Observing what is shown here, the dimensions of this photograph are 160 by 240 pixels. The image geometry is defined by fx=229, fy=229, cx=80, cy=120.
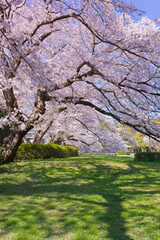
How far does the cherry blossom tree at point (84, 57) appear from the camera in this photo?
7.98 metres

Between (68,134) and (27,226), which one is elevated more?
(68,134)

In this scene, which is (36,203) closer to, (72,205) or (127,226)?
(72,205)

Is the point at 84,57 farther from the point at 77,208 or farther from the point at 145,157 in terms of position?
the point at 145,157

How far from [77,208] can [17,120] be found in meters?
7.89

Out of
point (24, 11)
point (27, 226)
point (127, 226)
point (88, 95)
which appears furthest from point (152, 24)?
point (27, 226)

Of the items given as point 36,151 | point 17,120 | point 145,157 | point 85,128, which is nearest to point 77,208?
point 17,120

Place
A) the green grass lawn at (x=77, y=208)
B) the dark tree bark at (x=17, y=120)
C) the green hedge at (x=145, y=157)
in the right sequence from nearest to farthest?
the green grass lawn at (x=77, y=208), the dark tree bark at (x=17, y=120), the green hedge at (x=145, y=157)

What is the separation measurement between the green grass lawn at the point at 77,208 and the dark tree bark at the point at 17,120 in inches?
119

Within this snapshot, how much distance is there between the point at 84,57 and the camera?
11.9 m

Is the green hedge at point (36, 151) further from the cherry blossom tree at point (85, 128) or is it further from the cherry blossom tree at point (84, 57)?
the cherry blossom tree at point (84, 57)

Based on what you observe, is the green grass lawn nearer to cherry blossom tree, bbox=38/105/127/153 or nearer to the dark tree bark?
the dark tree bark

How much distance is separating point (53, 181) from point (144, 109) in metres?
5.45

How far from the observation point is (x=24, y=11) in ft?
40.0

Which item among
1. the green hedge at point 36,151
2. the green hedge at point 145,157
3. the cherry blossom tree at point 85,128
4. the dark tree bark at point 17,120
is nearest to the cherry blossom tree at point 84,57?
the dark tree bark at point 17,120
